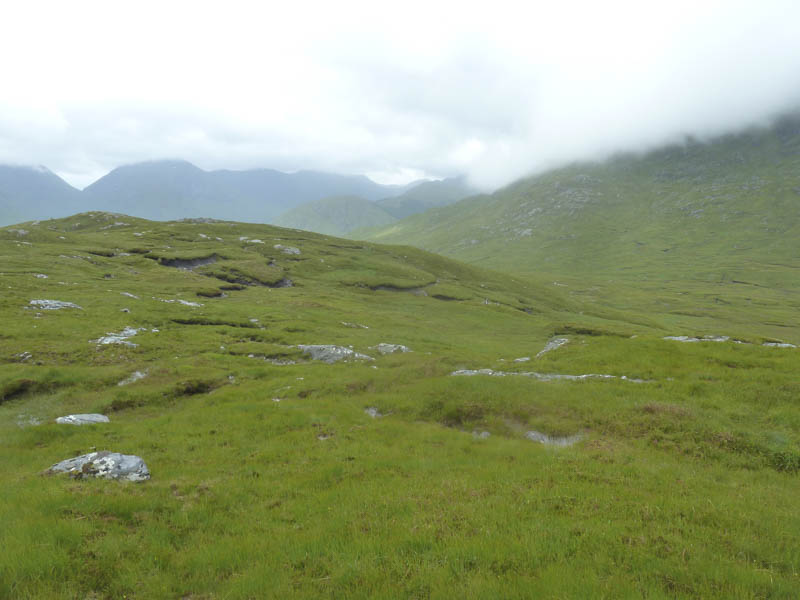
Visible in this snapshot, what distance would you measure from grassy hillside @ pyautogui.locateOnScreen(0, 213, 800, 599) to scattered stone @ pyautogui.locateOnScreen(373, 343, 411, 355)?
6.39 feet

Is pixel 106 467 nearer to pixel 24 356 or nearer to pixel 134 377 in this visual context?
pixel 134 377

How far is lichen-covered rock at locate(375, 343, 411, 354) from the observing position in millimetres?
38819

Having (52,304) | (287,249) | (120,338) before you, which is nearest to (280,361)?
(120,338)

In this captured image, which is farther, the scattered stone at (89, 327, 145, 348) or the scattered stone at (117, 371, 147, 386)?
the scattered stone at (89, 327, 145, 348)

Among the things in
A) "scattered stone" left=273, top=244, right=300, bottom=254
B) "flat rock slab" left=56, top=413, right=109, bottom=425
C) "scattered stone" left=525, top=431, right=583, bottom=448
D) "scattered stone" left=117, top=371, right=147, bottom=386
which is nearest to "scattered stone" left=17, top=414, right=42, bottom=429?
"flat rock slab" left=56, top=413, right=109, bottom=425

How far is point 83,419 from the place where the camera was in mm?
18594

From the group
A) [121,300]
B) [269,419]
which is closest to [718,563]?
[269,419]

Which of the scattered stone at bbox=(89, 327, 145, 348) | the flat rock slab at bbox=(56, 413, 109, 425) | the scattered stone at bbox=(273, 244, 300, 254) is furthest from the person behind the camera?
the scattered stone at bbox=(273, 244, 300, 254)

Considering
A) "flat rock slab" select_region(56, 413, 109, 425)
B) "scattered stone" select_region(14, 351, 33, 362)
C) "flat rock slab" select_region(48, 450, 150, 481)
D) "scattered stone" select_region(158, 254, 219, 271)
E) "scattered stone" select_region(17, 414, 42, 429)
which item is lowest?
"scattered stone" select_region(17, 414, 42, 429)

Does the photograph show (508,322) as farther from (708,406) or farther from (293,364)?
(708,406)

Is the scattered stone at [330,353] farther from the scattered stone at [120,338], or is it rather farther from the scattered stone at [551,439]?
the scattered stone at [551,439]

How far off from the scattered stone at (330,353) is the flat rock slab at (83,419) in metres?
16.2

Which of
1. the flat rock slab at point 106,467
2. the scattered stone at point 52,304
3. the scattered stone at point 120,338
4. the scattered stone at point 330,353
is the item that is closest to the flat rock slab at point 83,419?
the flat rock slab at point 106,467

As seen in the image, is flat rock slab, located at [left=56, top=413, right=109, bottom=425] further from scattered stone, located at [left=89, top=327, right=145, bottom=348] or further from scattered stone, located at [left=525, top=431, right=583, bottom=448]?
scattered stone, located at [left=525, top=431, right=583, bottom=448]
